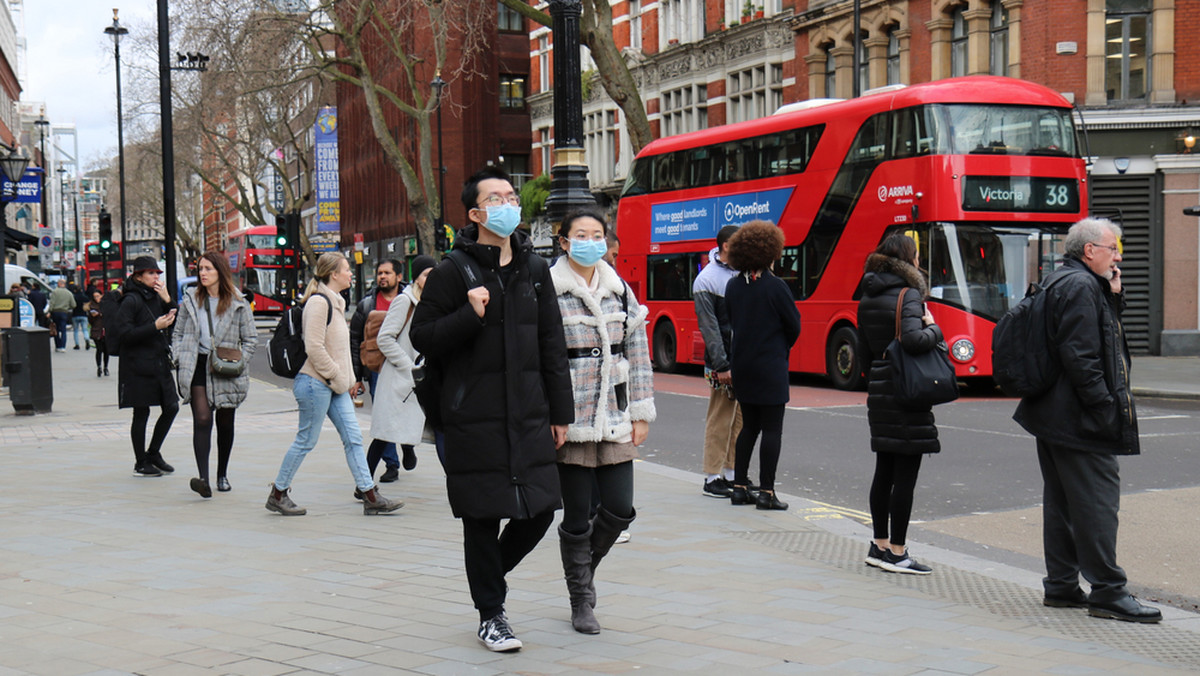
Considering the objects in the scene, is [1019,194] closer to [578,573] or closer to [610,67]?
[610,67]

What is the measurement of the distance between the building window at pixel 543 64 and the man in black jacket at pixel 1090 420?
156ft

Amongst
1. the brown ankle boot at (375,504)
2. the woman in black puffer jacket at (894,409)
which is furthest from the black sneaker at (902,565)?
the brown ankle boot at (375,504)

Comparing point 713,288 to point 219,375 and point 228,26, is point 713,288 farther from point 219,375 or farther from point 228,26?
point 228,26

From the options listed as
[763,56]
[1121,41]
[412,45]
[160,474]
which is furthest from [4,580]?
[412,45]

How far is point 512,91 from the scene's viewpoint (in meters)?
62.8

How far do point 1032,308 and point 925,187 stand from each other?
12380 millimetres

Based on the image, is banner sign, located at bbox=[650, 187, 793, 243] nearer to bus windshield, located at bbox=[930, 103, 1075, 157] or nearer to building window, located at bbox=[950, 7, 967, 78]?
bus windshield, located at bbox=[930, 103, 1075, 157]

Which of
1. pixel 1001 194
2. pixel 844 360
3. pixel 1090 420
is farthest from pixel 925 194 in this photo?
pixel 1090 420

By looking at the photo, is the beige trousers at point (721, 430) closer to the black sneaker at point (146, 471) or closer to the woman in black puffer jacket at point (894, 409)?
the woman in black puffer jacket at point (894, 409)

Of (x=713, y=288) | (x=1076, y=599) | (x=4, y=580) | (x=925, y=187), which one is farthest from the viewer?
(x=925, y=187)

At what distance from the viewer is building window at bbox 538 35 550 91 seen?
171ft

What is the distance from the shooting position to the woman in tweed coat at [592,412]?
17.4 ft

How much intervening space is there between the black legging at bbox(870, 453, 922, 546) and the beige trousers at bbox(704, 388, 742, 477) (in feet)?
7.88

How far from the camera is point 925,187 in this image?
17.8m
